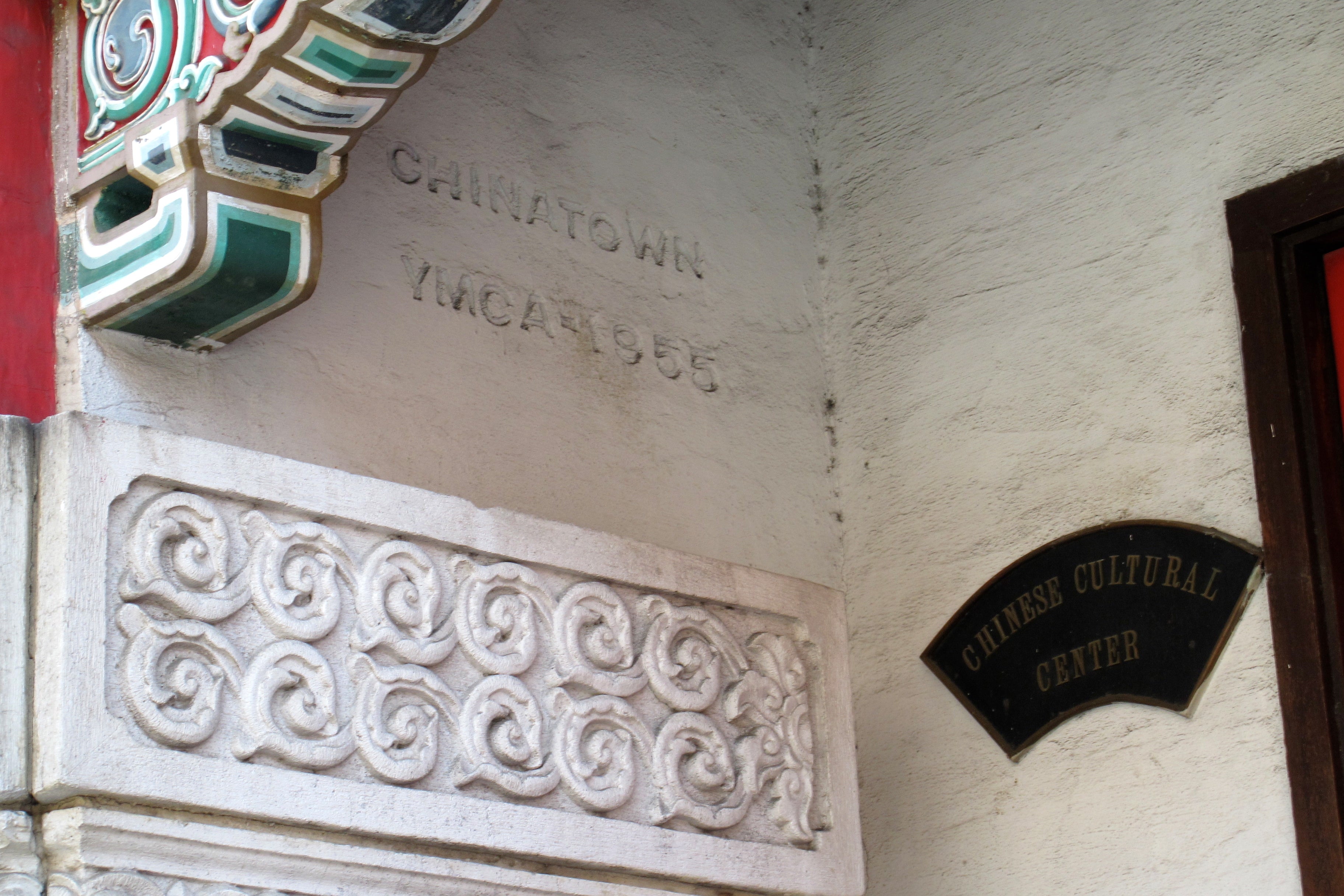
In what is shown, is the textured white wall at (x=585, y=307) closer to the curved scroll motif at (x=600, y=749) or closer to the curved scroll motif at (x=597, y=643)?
the curved scroll motif at (x=597, y=643)

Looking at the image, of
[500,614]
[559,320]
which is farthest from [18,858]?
[559,320]

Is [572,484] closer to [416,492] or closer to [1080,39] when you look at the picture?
[416,492]

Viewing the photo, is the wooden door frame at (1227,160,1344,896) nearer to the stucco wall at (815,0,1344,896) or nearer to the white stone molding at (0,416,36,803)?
the stucco wall at (815,0,1344,896)

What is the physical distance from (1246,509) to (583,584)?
1.18 meters

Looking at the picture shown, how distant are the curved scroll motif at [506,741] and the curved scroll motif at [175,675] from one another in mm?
352

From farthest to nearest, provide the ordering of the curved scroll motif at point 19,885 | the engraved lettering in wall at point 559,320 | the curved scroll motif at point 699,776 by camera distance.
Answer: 1. the engraved lettering in wall at point 559,320
2. the curved scroll motif at point 699,776
3. the curved scroll motif at point 19,885

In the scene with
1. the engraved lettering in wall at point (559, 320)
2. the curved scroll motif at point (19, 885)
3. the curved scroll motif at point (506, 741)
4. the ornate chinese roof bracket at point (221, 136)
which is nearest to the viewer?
the curved scroll motif at point (19, 885)

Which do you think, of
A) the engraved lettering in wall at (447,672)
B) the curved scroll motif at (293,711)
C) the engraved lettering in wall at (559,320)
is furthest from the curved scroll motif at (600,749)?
the engraved lettering in wall at (559,320)

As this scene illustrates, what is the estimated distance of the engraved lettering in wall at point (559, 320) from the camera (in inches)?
119

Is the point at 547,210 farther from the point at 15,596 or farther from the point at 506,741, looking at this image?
the point at 15,596

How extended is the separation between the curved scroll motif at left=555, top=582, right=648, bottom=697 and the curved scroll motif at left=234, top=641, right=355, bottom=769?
1.27 feet

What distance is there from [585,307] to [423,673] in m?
1.12

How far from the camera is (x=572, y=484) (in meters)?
3.14

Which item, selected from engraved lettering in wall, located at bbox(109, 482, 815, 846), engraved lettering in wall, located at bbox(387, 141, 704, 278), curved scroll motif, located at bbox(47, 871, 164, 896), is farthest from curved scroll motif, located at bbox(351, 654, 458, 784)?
engraved lettering in wall, located at bbox(387, 141, 704, 278)
